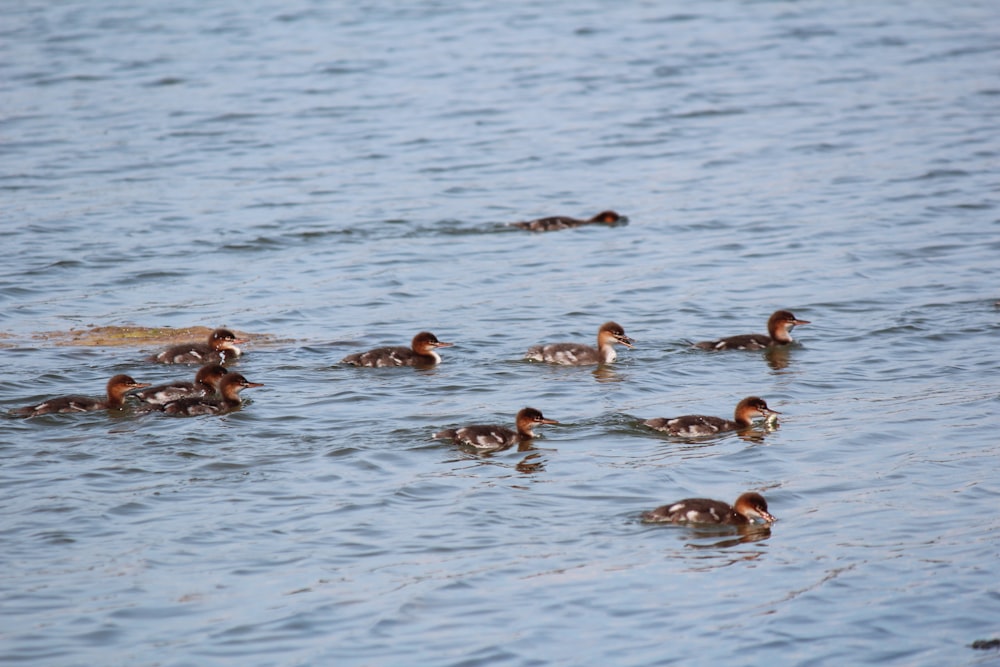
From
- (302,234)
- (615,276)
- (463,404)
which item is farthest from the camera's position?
(302,234)

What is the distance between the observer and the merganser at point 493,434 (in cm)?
855

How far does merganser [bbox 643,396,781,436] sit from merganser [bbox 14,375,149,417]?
348 cm

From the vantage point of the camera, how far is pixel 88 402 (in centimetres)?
910

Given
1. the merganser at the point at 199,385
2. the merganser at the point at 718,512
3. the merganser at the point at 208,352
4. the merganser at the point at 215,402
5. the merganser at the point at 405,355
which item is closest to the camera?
the merganser at the point at 718,512

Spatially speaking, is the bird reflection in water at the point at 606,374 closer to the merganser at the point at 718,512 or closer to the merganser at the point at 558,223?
the merganser at the point at 718,512

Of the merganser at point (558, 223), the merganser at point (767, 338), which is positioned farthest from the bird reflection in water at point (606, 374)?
the merganser at point (558, 223)

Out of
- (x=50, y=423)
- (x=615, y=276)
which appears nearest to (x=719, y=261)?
(x=615, y=276)

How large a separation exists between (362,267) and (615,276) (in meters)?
2.55

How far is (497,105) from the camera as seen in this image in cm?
2250

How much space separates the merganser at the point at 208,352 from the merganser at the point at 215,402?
43.9 inches

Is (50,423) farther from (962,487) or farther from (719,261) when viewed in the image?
(719,261)

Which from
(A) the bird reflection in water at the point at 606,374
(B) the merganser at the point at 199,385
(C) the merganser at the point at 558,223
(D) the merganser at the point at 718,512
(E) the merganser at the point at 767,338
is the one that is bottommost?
(D) the merganser at the point at 718,512

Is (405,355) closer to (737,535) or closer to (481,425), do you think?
(481,425)

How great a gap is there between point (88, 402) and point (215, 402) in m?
0.82
